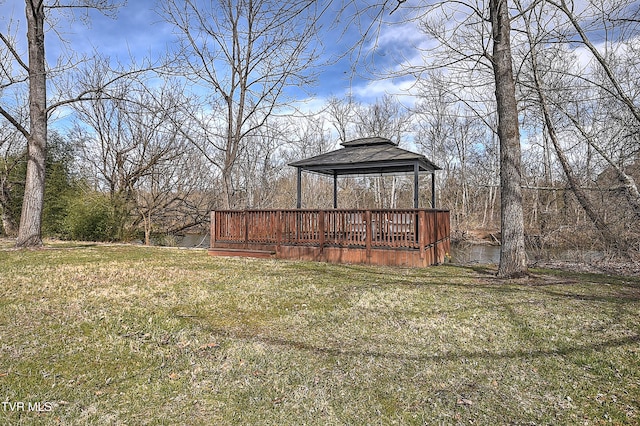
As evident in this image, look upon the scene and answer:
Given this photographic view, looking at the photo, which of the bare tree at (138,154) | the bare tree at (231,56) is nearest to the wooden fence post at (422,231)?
the bare tree at (231,56)

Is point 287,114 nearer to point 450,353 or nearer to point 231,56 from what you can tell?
point 231,56

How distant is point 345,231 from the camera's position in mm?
7492

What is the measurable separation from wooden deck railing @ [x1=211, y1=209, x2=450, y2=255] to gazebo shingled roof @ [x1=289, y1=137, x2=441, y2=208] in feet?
4.23

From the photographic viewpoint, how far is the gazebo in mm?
7000

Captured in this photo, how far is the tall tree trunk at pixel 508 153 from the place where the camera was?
539 centimetres

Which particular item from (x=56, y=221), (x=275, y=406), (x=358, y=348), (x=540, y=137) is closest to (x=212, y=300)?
(x=358, y=348)

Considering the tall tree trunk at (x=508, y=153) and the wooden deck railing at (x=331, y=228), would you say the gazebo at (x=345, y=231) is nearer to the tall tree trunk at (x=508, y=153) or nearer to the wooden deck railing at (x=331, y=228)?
the wooden deck railing at (x=331, y=228)

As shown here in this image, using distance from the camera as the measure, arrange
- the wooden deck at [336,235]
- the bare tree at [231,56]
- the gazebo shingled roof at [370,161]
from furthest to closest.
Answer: the bare tree at [231,56]
the gazebo shingled roof at [370,161]
the wooden deck at [336,235]

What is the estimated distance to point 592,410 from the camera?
1.96 metres

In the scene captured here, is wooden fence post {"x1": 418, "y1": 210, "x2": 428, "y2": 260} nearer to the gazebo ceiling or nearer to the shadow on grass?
the gazebo ceiling

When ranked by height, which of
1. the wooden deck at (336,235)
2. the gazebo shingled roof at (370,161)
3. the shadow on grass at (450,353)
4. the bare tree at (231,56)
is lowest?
the shadow on grass at (450,353)

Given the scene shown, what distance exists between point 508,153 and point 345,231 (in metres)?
3.32

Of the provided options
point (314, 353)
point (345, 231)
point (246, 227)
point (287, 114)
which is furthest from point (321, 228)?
point (287, 114)

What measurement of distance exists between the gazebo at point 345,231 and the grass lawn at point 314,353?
7.35ft
